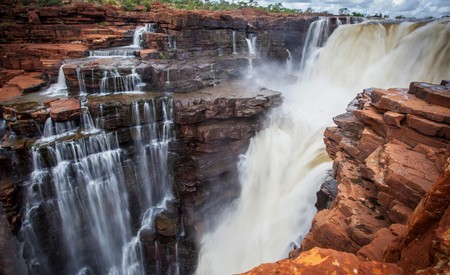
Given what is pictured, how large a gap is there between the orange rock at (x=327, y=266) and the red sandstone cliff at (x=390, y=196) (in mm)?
11

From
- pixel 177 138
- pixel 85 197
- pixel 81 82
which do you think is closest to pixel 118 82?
pixel 81 82

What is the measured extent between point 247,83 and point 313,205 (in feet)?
28.0

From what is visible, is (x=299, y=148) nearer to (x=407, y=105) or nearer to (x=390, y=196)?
(x=407, y=105)

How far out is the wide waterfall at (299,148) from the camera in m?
10.4

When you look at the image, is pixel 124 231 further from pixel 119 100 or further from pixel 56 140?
pixel 119 100

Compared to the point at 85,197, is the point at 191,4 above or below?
above

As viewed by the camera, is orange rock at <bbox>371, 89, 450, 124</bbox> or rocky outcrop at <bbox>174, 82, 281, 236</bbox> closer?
orange rock at <bbox>371, 89, 450, 124</bbox>

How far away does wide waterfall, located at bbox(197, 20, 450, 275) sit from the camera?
1038 cm

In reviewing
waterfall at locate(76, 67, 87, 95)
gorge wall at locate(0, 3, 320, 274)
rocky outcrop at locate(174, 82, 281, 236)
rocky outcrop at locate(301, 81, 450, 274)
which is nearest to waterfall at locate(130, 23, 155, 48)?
gorge wall at locate(0, 3, 320, 274)

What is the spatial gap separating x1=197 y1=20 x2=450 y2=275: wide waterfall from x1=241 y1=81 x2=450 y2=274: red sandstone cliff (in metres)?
3.01

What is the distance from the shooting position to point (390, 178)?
5223 millimetres

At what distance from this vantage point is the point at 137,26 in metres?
19.1

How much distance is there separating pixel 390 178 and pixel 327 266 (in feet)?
10.4

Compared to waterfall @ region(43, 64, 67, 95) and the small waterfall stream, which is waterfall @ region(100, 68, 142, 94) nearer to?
the small waterfall stream
